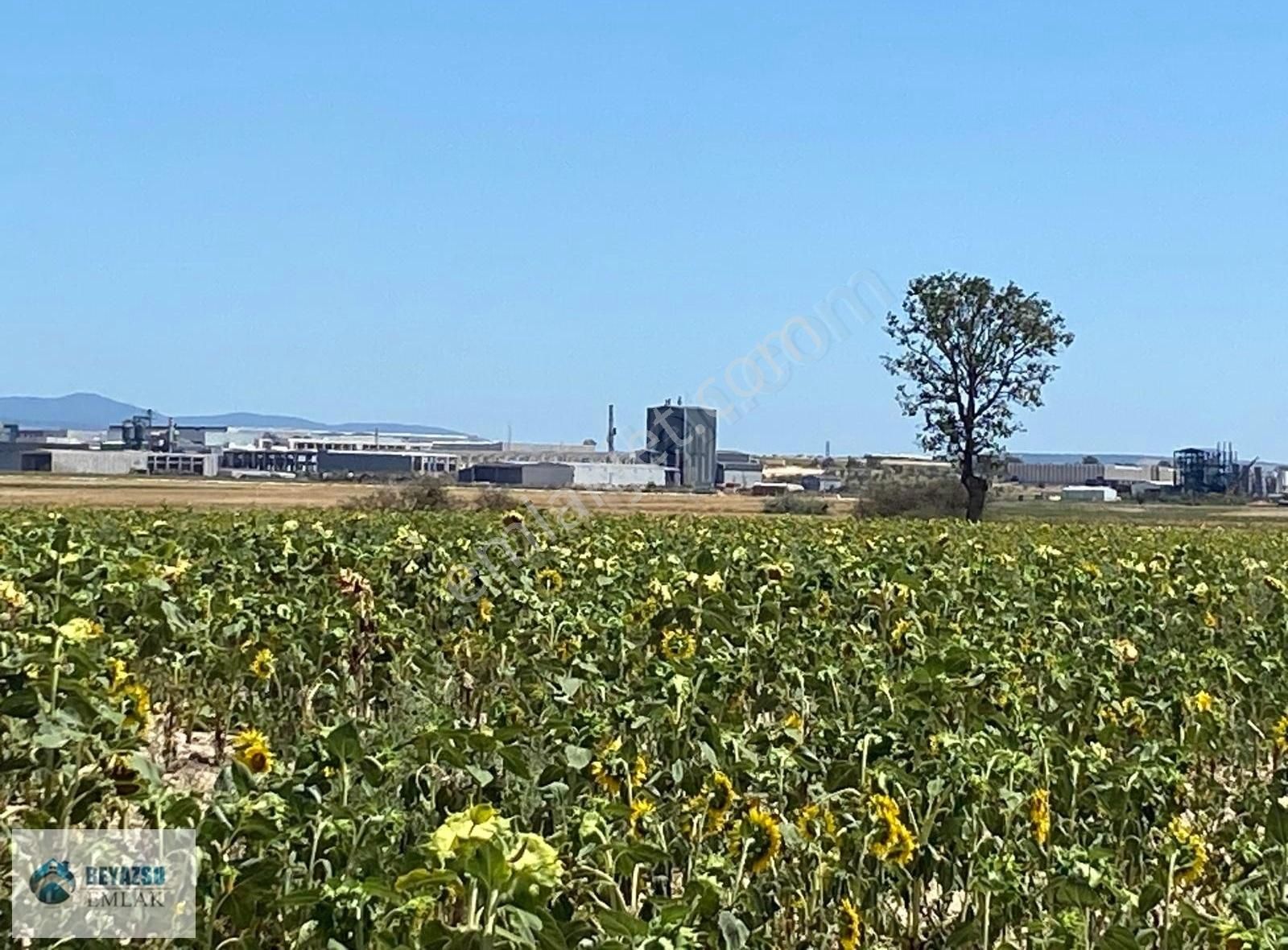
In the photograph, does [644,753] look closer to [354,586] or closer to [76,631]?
[76,631]

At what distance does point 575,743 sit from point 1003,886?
1558mm

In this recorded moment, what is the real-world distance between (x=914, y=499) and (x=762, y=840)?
154ft

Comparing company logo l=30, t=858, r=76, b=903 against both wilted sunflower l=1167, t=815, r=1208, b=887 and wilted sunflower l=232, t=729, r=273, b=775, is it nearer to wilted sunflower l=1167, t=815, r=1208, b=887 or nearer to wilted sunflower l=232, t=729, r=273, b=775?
wilted sunflower l=232, t=729, r=273, b=775

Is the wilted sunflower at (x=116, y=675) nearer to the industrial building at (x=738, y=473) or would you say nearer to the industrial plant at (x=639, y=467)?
the industrial plant at (x=639, y=467)

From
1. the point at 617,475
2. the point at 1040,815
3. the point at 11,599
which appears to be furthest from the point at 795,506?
the point at 1040,815

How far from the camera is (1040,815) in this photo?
505 centimetres

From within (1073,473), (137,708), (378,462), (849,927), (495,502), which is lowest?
(849,927)

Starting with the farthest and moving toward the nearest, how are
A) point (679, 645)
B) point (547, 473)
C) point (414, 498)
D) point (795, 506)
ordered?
point (547, 473), point (795, 506), point (414, 498), point (679, 645)

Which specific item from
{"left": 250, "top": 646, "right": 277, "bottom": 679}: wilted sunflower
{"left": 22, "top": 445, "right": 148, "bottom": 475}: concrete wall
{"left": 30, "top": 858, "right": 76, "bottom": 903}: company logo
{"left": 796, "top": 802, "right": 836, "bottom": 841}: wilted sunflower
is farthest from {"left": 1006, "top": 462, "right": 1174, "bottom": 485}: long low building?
{"left": 30, "top": 858, "right": 76, "bottom": 903}: company logo

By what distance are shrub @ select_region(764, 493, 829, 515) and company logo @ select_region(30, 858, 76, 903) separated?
50795mm

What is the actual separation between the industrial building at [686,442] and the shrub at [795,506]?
14.1ft

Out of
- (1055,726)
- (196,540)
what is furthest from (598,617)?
(196,540)

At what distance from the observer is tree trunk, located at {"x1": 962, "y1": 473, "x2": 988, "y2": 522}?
4816 cm

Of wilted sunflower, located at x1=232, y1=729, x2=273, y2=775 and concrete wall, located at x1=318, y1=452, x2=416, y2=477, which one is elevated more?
concrete wall, located at x1=318, y1=452, x2=416, y2=477
